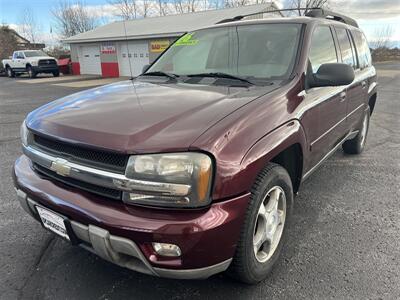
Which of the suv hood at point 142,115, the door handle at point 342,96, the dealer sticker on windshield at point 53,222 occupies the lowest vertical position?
the dealer sticker on windshield at point 53,222

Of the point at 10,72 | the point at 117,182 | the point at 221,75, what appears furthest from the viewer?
the point at 10,72

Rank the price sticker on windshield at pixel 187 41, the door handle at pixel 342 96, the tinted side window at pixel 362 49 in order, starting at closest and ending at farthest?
1. the door handle at pixel 342 96
2. the price sticker on windshield at pixel 187 41
3. the tinted side window at pixel 362 49

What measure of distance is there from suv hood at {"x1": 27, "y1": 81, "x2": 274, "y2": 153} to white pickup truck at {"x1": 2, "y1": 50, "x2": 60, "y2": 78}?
26.1m

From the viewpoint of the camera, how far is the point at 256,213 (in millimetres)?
2152

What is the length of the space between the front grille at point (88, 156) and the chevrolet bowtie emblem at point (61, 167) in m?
0.03

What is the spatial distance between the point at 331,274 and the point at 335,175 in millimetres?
2190

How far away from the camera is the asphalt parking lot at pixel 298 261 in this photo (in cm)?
241

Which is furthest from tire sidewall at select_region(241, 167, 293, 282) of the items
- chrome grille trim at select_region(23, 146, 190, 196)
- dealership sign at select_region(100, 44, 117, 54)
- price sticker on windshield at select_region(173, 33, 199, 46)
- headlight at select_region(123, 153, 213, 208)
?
dealership sign at select_region(100, 44, 117, 54)

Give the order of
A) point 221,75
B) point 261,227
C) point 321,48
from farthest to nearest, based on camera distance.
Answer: point 321,48
point 221,75
point 261,227

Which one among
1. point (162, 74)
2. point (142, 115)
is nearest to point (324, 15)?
point (162, 74)

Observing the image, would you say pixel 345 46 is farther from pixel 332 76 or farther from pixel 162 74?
pixel 162 74

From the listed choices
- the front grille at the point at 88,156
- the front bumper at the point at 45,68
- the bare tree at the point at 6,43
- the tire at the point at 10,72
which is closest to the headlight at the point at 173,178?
the front grille at the point at 88,156

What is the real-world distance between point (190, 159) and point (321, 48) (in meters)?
2.18

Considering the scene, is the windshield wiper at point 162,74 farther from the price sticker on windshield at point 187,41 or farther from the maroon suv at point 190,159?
the price sticker on windshield at point 187,41
